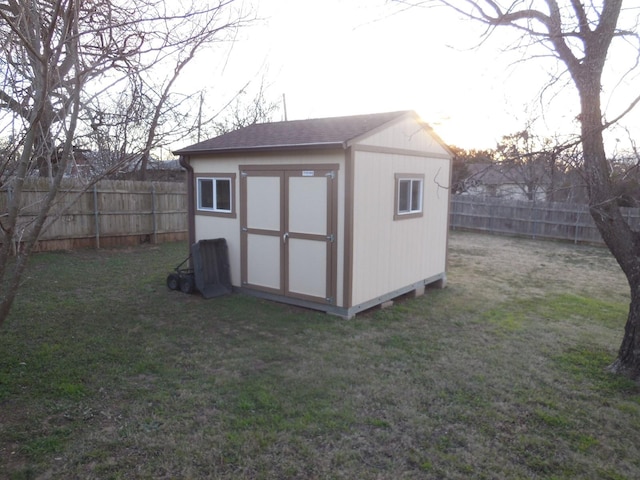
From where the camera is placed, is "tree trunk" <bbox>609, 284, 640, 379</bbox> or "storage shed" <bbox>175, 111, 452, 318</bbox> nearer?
"tree trunk" <bbox>609, 284, 640, 379</bbox>

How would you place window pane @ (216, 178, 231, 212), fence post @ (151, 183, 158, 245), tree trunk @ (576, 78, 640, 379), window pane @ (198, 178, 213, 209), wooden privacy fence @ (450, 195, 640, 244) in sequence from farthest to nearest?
wooden privacy fence @ (450, 195, 640, 244) → fence post @ (151, 183, 158, 245) → window pane @ (198, 178, 213, 209) → window pane @ (216, 178, 231, 212) → tree trunk @ (576, 78, 640, 379)

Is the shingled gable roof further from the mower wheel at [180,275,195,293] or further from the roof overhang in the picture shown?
the mower wheel at [180,275,195,293]

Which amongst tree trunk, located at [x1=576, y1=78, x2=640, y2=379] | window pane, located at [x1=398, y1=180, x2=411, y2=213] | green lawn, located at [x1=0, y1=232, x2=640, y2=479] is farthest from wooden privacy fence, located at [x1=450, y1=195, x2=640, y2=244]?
tree trunk, located at [x1=576, y1=78, x2=640, y2=379]

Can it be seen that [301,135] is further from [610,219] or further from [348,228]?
[610,219]

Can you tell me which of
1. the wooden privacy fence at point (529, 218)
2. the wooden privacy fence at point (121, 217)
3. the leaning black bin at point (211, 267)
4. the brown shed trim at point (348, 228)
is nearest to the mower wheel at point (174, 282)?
the leaning black bin at point (211, 267)

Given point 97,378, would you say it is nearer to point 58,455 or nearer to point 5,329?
point 58,455

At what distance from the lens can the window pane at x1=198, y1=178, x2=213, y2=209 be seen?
26.1 feet

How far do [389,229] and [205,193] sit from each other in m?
3.32

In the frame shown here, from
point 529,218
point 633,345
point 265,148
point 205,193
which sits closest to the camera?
point 633,345

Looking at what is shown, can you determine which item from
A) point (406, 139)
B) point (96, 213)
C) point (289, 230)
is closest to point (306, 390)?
point (289, 230)

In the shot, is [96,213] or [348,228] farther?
[96,213]

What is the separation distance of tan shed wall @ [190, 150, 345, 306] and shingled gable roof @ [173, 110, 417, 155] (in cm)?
18

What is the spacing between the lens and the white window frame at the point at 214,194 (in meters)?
7.55

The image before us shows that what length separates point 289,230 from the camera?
6.80m
